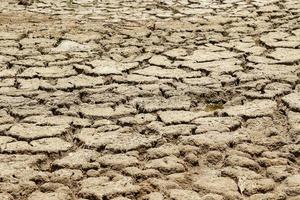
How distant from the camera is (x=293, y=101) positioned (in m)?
2.97

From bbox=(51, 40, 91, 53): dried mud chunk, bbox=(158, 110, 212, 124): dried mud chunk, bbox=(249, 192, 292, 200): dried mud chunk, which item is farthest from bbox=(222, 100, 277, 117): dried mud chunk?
bbox=(51, 40, 91, 53): dried mud chunk

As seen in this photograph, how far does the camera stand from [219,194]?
2154mm

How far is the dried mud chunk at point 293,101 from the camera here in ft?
9.52

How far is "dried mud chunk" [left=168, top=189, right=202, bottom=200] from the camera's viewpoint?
213cm

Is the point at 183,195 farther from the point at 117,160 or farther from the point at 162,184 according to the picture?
the point at 117,160

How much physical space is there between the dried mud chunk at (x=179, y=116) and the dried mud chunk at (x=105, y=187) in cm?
62

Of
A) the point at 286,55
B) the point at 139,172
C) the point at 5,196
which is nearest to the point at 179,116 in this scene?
the point at 139,172

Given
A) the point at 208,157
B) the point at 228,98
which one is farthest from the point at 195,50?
the point at 208,157

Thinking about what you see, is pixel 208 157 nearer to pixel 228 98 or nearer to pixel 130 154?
pixel 130 154

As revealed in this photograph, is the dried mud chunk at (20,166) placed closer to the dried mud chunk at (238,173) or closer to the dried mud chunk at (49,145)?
the dried mud chunk at (49,145)

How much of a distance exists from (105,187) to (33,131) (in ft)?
2.24

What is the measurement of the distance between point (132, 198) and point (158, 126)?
67 centimetres

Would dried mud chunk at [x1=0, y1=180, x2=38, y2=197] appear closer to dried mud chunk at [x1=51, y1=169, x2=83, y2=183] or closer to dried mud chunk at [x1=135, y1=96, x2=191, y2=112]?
dried mud chunk at [x1=51, y1=169, x2=83, y2=183]

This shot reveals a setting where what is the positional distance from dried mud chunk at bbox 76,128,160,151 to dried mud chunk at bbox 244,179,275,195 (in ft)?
1.79
